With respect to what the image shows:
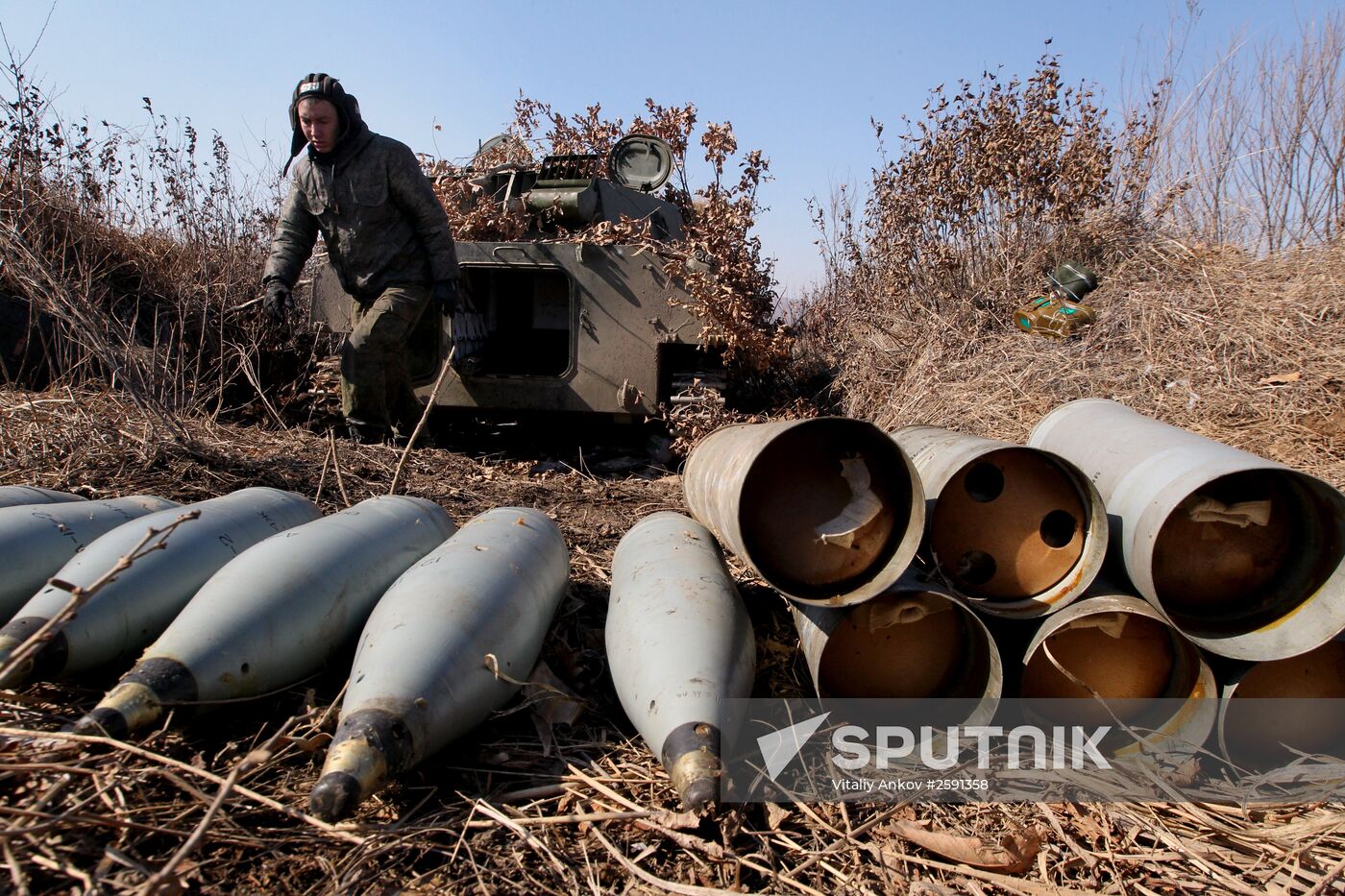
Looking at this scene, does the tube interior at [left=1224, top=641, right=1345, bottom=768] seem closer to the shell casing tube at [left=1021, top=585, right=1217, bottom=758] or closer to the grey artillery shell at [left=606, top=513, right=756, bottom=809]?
the shell casing tube at [left=1021, top=585, right=1217, bottom=758]

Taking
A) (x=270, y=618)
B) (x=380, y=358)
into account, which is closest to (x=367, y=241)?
(x=380, y=358)

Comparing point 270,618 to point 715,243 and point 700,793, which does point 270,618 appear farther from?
point 715,243

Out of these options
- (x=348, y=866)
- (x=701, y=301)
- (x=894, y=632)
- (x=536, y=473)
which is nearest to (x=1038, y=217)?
(x=701, y=301)

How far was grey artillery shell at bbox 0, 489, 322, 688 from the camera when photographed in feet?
6.73

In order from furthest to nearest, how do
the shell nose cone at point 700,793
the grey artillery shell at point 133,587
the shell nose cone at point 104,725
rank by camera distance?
the grey artillery shell at point 133,587, the shell nose cone at point 104,725, the shell nose cone at point 700,793

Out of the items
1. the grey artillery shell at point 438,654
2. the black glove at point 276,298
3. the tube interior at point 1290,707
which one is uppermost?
the black glove at point 276,298

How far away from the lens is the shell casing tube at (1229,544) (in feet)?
7.21

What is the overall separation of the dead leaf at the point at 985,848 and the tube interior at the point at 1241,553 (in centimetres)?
81

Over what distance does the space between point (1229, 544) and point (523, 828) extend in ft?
6.53

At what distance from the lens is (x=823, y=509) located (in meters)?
2.35

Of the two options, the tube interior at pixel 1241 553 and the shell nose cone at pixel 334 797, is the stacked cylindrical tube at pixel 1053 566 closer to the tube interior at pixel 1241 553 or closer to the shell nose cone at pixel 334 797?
the tube interior at pixel 1241 553

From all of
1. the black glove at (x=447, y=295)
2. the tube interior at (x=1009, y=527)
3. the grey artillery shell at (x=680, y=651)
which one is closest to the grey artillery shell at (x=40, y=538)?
the grey artillery shell at (x=680, y=651)

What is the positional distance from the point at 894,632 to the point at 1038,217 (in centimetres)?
640

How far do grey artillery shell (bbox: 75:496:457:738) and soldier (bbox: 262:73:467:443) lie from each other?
8.67 feet
